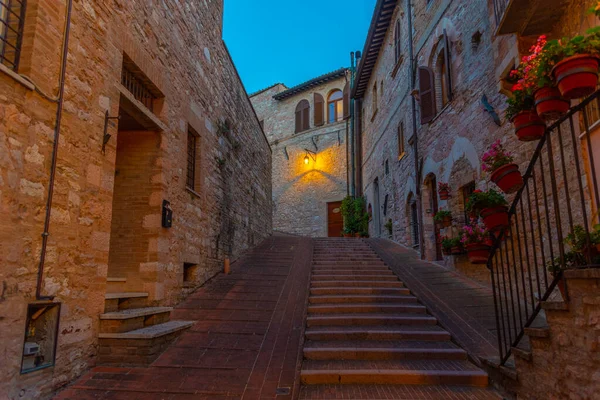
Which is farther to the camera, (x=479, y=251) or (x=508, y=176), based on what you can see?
(x=479, y=251)

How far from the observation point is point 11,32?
3.32m

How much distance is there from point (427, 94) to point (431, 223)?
3.16 metres

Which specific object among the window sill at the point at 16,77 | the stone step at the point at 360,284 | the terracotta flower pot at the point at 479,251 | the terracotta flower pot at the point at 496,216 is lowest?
the stone step at the point at 360,284

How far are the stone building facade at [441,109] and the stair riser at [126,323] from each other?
208 inches

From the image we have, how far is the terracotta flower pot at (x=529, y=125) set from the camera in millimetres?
3711

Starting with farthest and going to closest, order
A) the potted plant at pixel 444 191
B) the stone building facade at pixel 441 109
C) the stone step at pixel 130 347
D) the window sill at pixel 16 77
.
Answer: the potted plant at pixel 444 191 < the stone building facade at pixel 441 109 < the stone step at pixel 130 347 < the window sill at pixel 16 77

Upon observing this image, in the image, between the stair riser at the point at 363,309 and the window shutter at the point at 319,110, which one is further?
the window shutter at the point at 319,110

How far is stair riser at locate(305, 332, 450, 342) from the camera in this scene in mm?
4801

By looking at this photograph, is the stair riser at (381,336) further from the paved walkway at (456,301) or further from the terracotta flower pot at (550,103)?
the terracotta flower pot at (550,103)

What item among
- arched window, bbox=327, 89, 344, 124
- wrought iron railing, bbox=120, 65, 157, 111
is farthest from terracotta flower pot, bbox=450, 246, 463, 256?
arched window, bbox=327, 89, 344, 124

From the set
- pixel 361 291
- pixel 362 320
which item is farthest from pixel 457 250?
pixel 362 320

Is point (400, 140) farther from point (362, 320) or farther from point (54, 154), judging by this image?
point (54, 154)

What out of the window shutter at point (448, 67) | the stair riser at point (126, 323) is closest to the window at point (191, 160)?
the stair riser at point (126, 323)

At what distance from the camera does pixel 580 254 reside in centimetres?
273
